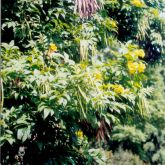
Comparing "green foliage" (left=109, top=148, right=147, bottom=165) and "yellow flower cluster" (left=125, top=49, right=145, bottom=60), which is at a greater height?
"yellow flower cluster" (left=125, top=49, right=145, bottom=60)

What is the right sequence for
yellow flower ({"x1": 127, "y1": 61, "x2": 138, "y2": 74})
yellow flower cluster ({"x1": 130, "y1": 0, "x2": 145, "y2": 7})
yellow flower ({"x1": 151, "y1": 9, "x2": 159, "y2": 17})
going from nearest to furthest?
yellow flower ({"x1": 127, "y1": 61, "x2": 138, "y2": 74})
yellow flower cluster ({"x1": 130, "y1": 0, "x2": 145, "y2": 7})
yellow flower ({"x1": 151, "y1": 9, "x2": 159, "y2": 17})

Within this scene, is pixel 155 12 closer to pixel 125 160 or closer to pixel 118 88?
pixel 118 88

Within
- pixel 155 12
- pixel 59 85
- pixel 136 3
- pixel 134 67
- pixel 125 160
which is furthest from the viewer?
pixel 125 160

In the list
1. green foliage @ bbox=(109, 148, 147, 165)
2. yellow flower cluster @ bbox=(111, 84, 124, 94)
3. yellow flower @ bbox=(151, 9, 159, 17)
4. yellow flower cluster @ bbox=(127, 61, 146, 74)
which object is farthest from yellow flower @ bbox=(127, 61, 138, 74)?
green foliage @ bbox=(109, 148, 147, 165)

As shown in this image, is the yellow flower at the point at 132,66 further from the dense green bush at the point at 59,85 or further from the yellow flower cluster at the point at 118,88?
the yellow flower cluster at the point at 118,88

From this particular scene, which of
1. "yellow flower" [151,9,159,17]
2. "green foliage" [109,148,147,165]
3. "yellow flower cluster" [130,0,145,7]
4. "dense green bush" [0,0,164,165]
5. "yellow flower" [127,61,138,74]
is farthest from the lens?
"green foliage" [109,148,147,165]

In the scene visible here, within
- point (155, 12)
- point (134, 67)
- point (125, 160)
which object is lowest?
point (125, 160)

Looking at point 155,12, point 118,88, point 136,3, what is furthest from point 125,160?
point 118,88

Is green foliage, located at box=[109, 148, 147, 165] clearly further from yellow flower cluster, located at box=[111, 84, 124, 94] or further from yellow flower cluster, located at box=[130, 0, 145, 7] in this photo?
yellow flower cluster, located at box=[111, 84, 124, 94]

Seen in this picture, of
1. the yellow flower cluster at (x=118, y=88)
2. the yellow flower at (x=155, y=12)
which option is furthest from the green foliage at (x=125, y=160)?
the yellow flower cluster at (x=118, y=88)

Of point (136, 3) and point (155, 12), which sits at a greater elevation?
point (136, 3)

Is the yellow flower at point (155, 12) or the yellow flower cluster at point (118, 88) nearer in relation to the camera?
the yellow flower cluster at point (118, 88)

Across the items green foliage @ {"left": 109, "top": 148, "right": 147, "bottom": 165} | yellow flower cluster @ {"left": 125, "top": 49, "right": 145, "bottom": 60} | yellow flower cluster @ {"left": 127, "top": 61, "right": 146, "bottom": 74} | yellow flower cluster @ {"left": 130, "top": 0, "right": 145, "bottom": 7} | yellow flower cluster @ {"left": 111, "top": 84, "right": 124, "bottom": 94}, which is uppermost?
yellow flower cluster @ {"left": 130, "top": 0, "right": 145, "bottom": 7}

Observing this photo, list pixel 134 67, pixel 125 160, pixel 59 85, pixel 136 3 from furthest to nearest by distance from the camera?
pixel 125 160, pixel 136 3, pixel 134 67, pixel 59 85
